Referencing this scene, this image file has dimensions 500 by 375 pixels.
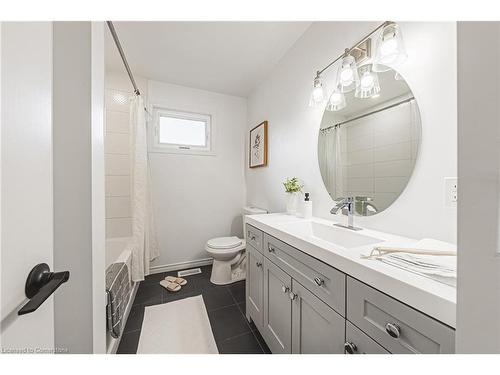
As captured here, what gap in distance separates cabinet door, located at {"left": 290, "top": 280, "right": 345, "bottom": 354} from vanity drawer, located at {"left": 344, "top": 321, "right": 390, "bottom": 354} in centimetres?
2

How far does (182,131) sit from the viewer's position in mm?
2465

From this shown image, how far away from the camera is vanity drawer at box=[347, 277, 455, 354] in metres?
0.43

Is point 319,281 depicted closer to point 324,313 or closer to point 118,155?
point 324,313

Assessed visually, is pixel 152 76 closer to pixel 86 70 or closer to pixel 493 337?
pixel 86 70

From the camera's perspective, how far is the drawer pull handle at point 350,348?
62cm

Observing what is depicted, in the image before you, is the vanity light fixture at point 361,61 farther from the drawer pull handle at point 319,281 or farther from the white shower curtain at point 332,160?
the drawer pull handle at point 319,281

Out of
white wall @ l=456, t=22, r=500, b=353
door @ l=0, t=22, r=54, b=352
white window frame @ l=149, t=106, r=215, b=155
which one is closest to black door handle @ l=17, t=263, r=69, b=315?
door @ l=0, t=22, r=54, b=352

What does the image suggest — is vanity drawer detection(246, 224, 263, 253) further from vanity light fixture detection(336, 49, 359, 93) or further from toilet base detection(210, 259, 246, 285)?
vanity light fixture detection(336, 49, 359, 93)

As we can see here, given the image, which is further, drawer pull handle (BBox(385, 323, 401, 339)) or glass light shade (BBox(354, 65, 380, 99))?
glass light shade (BBox(354, 65, 380, 99))

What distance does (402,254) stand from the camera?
0.62 meters

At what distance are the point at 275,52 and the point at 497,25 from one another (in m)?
1.87

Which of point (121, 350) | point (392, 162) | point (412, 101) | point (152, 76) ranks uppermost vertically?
point (152, 76)

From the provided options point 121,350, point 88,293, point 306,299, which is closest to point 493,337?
point 306,299

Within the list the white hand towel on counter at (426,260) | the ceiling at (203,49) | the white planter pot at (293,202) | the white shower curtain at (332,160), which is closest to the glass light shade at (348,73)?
the white shower curtain at (332,160)
